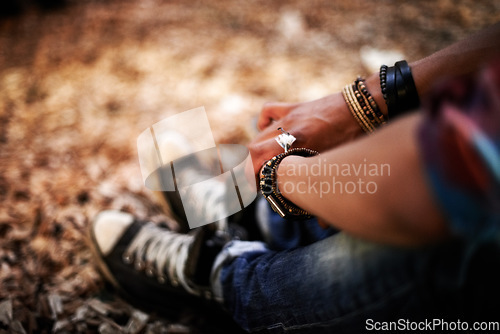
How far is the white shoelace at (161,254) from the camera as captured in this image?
3.34 ft

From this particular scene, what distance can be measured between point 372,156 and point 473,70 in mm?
532

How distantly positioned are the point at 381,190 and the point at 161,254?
0.92 metres

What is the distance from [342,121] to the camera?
884 mm

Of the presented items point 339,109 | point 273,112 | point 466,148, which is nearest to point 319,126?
point 339,109

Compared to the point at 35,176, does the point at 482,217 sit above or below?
below

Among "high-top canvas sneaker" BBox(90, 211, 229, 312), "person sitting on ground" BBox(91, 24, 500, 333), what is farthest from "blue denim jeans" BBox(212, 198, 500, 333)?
"high-top canvas sneaker" BBox(90, 211, 229, 312)

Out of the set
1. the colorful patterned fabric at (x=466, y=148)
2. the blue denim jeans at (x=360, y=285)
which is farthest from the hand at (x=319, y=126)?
the colorful patterned fabric at (x=466, y=148)

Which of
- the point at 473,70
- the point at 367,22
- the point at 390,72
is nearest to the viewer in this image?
the point at 473,70

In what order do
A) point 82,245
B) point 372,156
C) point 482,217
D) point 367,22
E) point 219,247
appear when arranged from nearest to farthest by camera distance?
point 482,217, point 372,156, point 219,247, point 82,245, point 367,22

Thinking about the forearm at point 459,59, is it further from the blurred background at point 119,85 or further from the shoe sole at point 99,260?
the shoe sole at point 99,260

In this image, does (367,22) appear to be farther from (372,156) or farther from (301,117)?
(372,156)

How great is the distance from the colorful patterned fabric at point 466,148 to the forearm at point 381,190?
0.09ft

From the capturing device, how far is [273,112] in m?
1.00

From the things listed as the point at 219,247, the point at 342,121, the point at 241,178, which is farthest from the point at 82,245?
the point at 342,121
